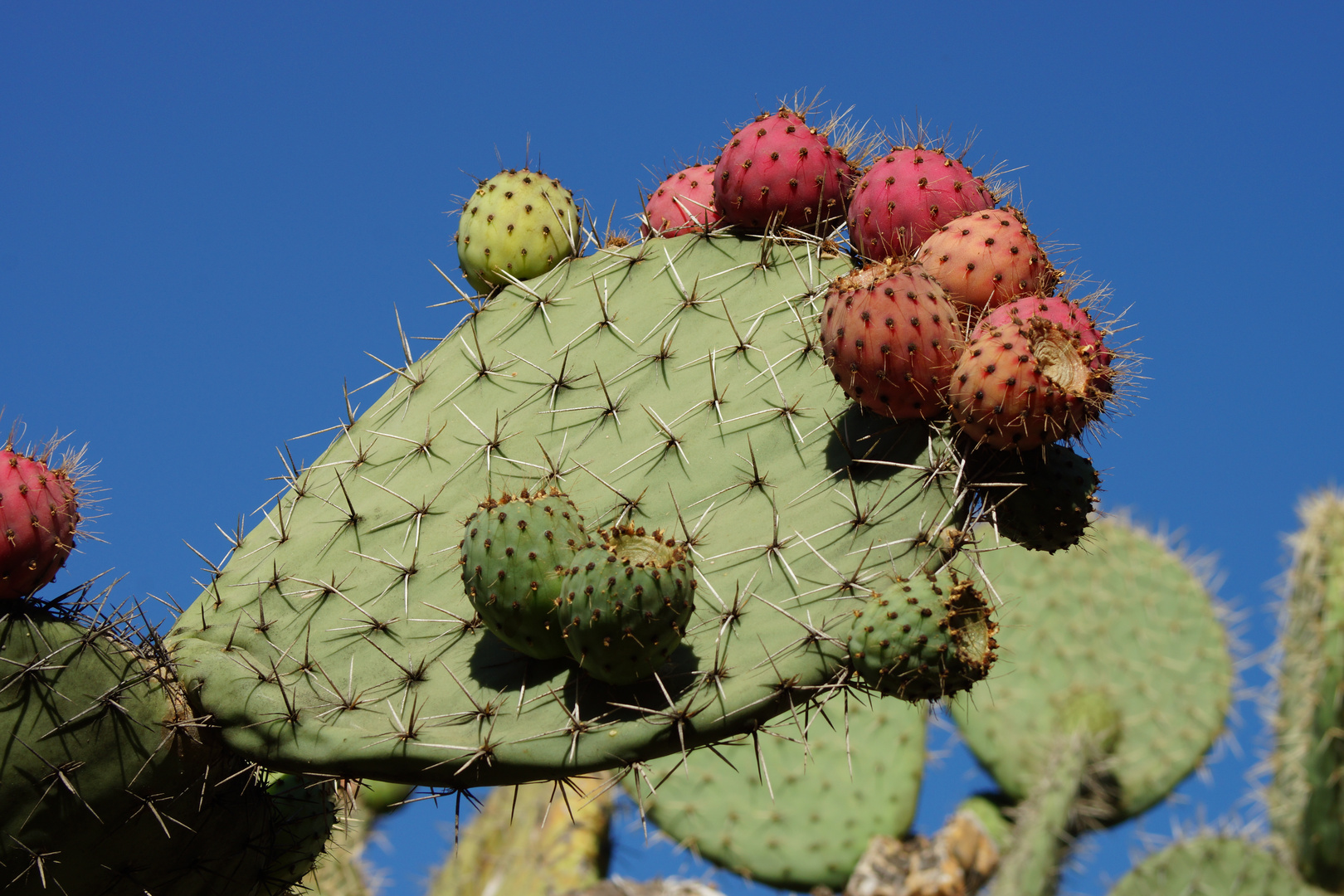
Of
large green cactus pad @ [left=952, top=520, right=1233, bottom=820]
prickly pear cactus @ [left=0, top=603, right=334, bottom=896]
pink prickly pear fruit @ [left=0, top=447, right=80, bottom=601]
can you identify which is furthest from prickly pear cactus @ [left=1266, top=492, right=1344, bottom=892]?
pink prickly pear fruit @ [left=0, top=447, right=80, bottom=601]

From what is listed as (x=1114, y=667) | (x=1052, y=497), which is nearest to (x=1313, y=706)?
(x=1114, y=667)

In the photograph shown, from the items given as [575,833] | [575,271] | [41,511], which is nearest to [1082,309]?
[575,271]

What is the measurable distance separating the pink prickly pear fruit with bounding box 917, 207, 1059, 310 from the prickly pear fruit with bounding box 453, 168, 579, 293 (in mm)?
1036

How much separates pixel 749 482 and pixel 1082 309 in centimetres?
62

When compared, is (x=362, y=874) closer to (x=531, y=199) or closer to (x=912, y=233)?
(x=531, y=199)

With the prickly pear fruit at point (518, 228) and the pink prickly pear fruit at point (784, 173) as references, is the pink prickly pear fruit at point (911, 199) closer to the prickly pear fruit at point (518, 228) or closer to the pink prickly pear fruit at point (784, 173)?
the pink prickly pear fruit at point (784, 173)

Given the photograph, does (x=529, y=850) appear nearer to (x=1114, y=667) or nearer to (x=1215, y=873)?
(x=1215, y=873)

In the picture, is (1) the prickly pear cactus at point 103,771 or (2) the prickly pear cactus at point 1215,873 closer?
(1) the prickly pear cactus at point 103,771

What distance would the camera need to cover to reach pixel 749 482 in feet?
7.30

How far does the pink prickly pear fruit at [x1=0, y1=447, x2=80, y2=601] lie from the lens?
1.94 meters

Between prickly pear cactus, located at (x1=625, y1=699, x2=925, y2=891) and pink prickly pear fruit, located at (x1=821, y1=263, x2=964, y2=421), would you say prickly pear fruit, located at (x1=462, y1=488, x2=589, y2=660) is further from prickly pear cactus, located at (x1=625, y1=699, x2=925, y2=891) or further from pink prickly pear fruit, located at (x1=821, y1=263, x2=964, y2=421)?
prickly pear cactus, located at (x1=625, y1=699, x2=925, y2=891)

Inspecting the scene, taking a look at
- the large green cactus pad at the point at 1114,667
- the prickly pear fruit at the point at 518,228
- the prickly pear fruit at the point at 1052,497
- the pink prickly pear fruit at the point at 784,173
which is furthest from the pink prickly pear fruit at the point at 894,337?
the large green cactus pad at the point at 1114,667

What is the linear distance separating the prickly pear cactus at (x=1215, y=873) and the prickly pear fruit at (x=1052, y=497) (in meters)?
3.67

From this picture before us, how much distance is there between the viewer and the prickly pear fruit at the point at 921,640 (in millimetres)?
1794
